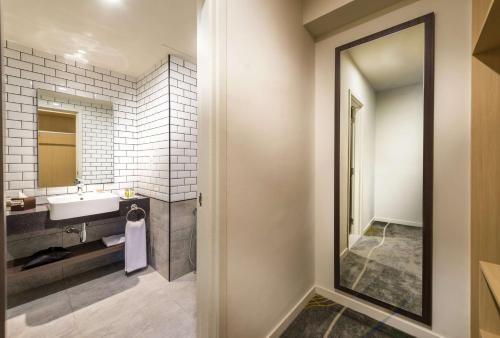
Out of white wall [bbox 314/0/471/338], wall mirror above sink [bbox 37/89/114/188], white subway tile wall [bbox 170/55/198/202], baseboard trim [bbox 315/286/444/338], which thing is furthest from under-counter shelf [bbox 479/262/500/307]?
wall mirror above sink [bbox 37/89/114/188]

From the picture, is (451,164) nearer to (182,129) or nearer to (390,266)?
(390,266)

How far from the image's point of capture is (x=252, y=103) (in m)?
1.23

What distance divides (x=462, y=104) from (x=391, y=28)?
0.69 metres

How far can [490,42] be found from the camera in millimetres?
1038

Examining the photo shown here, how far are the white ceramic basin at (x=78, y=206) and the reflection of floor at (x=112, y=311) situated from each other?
757 millimetres

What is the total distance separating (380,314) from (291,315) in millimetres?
655

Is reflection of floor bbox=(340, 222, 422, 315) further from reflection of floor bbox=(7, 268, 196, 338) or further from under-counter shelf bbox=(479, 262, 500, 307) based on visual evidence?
reflection of floor bbox=(7, 268, 196, 338)

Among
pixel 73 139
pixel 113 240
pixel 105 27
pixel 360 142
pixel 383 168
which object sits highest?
pixel 105 27

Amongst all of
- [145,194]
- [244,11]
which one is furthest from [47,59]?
[244,11]

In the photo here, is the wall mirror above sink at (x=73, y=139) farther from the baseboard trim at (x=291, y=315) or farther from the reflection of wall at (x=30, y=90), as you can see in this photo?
the baseboard trim at (x=291, y=315)

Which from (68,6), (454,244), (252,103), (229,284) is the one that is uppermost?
(68,6)

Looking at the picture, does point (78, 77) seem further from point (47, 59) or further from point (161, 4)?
point (161, 4)

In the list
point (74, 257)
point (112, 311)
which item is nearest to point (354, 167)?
point (112, 311)

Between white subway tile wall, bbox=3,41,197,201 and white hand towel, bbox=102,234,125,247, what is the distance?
559 mm
